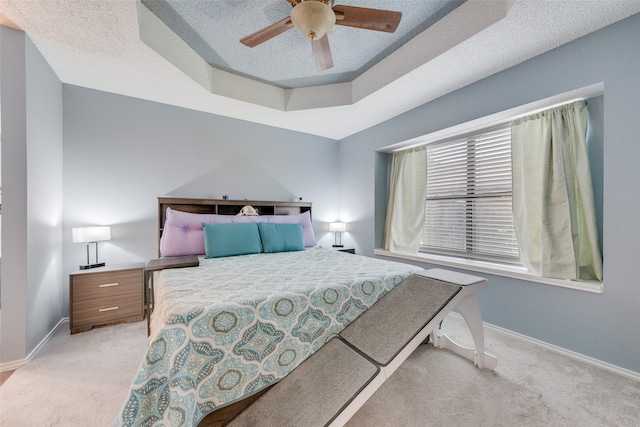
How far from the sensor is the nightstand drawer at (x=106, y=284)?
7.95 ft

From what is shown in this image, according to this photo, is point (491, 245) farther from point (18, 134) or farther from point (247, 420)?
point (18, 134)

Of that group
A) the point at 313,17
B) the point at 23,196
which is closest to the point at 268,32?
the point at 313,17

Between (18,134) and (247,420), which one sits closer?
(247,420)

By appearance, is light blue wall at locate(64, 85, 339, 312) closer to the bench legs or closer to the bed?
the bed

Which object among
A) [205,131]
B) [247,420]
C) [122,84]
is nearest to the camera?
[247,420]

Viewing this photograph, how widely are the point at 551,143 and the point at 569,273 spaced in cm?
117

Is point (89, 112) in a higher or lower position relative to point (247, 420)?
higher

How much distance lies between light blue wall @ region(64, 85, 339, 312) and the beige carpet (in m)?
1.33

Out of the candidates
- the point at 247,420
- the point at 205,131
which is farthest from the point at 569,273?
the point at 205,131

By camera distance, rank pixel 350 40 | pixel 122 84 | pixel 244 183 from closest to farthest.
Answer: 1. pixel 350 40
2. pixel 122 84
3. pixel 244 183

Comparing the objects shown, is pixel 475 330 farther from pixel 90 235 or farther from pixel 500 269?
pixel 90 235

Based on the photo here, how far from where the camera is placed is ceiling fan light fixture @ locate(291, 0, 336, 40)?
1621mm

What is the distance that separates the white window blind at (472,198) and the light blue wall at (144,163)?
2.34 metres

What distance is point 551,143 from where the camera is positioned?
2.29 metres
